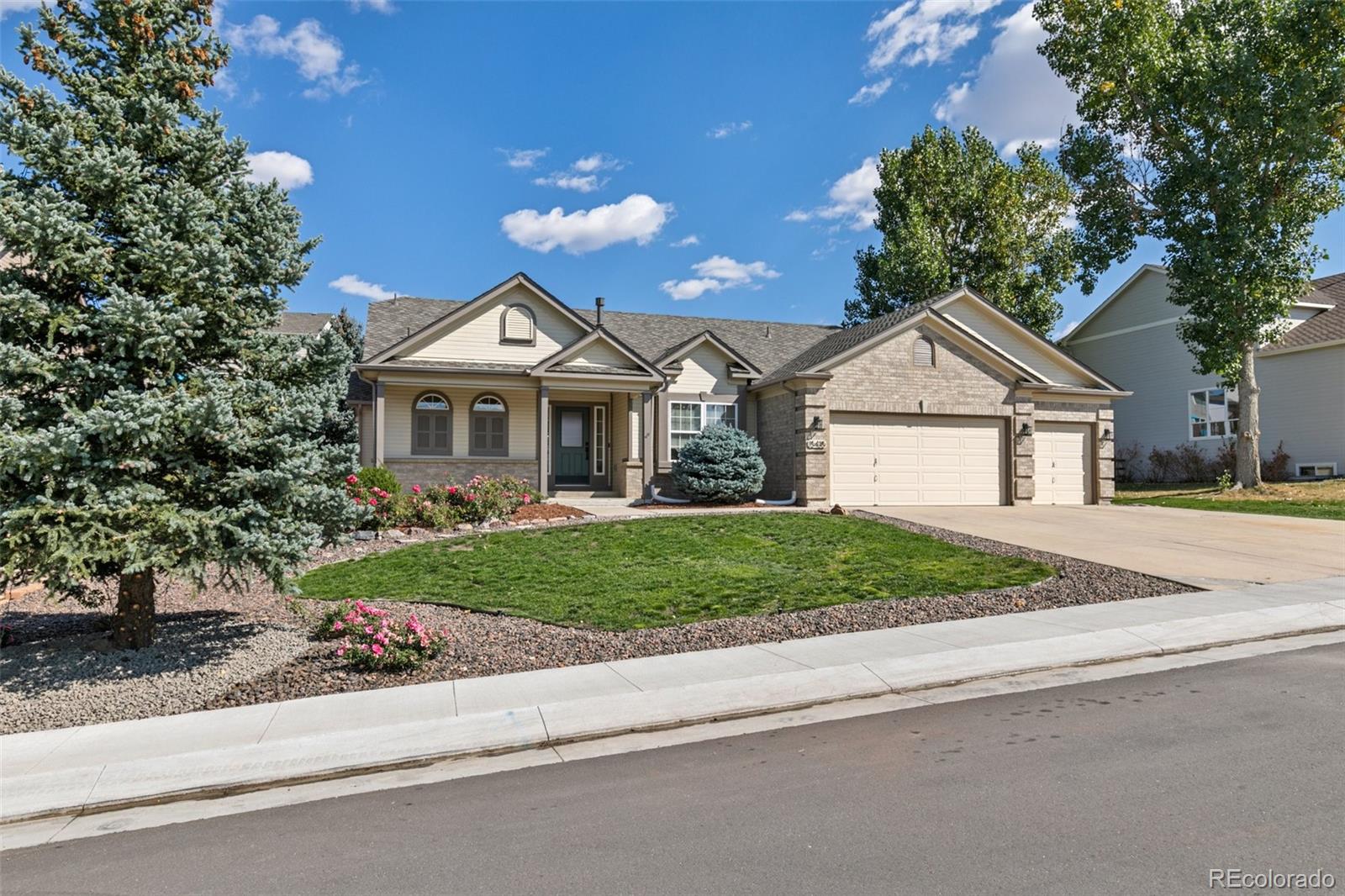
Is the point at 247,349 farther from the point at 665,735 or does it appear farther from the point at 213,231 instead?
the point at 665,735

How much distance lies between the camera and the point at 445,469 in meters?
19.9

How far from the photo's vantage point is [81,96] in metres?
7.01

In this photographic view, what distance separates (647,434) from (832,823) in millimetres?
17070

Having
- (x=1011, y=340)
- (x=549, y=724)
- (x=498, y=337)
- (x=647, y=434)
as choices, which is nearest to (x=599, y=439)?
(x=647, y=434)

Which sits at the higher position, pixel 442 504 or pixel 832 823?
pixel 442 504

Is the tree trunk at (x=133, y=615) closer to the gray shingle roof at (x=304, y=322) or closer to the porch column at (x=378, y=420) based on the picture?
the porch column at (x=378, y=420)

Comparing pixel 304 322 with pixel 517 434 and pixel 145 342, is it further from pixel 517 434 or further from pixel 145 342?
pixel 145 342

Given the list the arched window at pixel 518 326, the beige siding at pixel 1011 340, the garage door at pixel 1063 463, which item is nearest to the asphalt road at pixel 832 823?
the arched window at pixel 518 326

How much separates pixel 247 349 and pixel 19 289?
163 cm

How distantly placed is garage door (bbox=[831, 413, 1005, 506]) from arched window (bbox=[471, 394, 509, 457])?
836 centimetres

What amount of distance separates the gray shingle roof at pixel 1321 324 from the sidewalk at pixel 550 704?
69.1 feet

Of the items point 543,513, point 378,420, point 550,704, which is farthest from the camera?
point 378,420

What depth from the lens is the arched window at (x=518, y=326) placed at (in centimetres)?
2078

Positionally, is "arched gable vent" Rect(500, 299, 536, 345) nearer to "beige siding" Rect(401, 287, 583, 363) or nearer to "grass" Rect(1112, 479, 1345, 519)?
"beige siding" Rect(401, 287, 583, 363)
